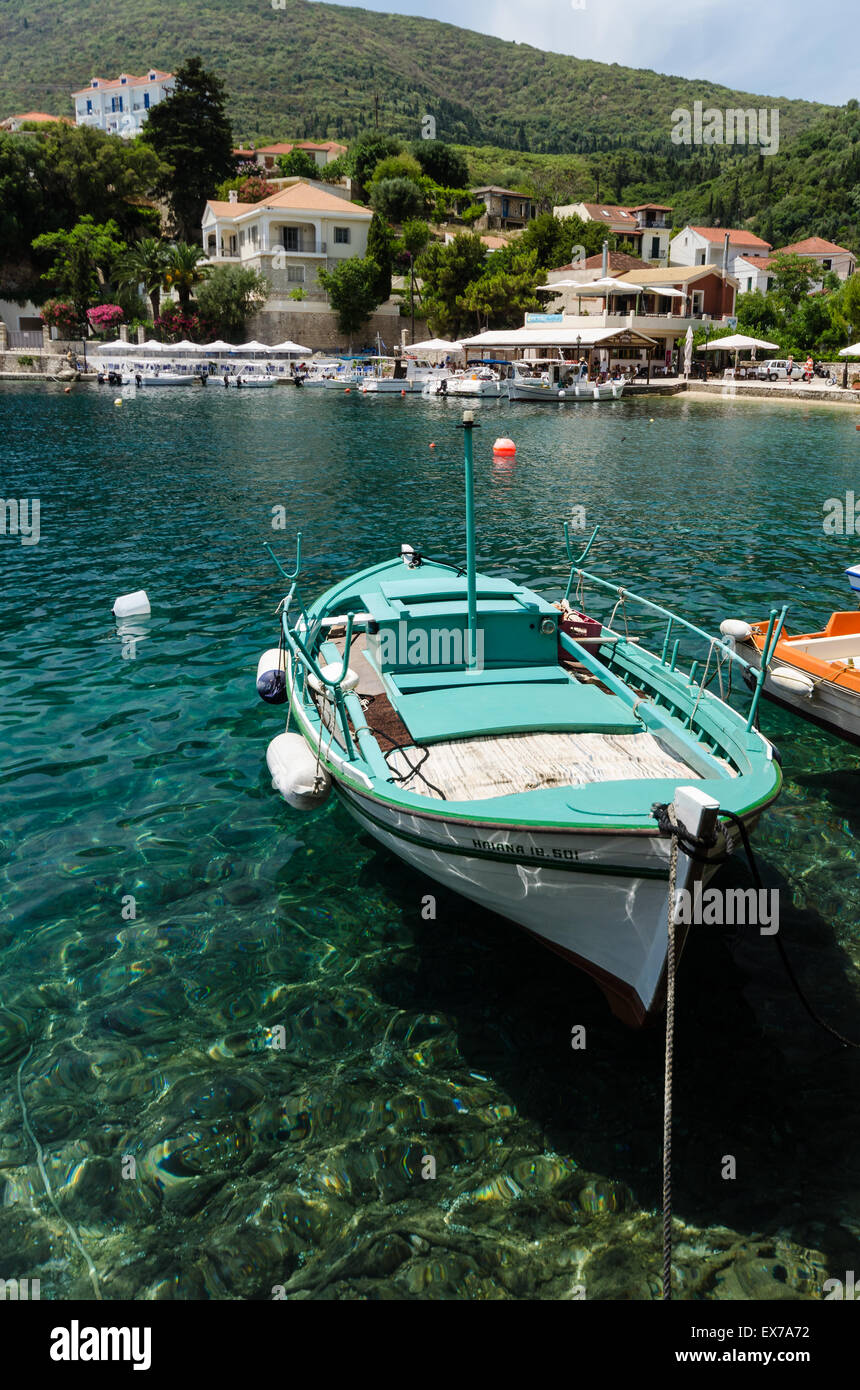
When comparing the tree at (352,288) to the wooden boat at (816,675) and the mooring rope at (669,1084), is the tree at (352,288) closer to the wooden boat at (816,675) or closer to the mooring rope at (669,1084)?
the wooden boat at (816,675)

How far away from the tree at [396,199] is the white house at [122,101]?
68.7 m

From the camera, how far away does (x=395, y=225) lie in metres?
86.4

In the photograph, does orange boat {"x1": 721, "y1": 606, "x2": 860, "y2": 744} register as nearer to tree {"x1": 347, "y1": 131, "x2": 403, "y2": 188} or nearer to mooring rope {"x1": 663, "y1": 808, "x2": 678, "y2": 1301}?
mooring rope {"x1": 663, "y1": 808, "x2": 678, "y2": 1301}

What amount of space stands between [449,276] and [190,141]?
35699 millimetres

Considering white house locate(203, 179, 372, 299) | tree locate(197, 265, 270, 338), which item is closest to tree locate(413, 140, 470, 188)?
white house locate(203, 179, 372, 299)

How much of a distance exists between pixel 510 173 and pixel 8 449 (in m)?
118

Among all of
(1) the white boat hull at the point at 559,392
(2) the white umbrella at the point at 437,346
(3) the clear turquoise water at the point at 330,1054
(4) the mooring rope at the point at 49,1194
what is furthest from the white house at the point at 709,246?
(4) the mooring rope at the point at 49,1194

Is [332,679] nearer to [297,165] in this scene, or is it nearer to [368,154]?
[368,154]

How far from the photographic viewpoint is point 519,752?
7922mm

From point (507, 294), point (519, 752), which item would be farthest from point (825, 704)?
point (507, 294)

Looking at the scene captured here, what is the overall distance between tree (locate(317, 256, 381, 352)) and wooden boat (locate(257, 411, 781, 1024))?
7397 centimetres

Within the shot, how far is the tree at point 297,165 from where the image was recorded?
323ft
